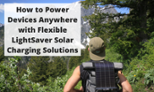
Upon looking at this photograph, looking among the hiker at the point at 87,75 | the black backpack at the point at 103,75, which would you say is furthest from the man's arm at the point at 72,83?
the black backpack at the point at 103,75

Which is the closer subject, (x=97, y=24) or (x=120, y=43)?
(x=120, y=43)

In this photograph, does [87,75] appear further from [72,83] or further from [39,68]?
[39,68]

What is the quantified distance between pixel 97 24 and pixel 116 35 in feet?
7.73

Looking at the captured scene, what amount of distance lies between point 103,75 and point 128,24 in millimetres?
10880

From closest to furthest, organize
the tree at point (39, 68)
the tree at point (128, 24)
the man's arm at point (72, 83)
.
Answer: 1. the man's arm at point (72, 83)
2. the tree at point (128, 24)
3. the tree at point (39, 68)

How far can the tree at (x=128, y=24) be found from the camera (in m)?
10.4

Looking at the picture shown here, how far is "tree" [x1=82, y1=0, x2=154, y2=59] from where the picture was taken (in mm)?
10414

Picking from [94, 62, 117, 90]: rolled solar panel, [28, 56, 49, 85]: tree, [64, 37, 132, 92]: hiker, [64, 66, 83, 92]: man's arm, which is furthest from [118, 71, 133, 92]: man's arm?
[28, 56, 49, 85]: tree

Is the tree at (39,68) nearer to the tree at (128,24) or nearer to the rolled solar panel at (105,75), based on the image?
the tree at (128,24)

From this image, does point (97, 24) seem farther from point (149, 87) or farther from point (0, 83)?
point (0, 83)

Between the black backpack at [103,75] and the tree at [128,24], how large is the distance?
29.7 ft

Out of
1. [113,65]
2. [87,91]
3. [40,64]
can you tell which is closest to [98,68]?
[113,65]

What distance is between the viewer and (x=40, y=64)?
34.5 meters

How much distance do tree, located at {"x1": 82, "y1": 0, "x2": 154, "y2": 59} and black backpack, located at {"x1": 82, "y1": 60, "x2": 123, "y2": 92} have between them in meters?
9.05
